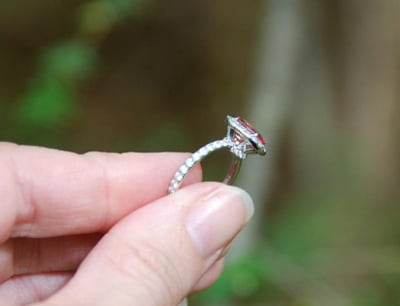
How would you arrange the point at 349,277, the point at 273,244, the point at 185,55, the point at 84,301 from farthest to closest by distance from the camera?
the point at 185,55
the point at 273,244
the point at 349,277
the point at 84,301

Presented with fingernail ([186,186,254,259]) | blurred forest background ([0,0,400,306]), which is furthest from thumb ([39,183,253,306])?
blurred forest background ([0,0,400,306])

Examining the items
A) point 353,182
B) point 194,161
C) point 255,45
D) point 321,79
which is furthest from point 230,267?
point 255,45

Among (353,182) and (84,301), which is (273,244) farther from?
(84,301)

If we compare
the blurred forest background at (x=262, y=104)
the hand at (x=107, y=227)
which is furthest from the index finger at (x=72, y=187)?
the blurred forest background at (x=262, y=104)

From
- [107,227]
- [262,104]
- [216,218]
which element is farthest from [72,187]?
[262,104]

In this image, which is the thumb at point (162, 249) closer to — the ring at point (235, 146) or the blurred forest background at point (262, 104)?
the ring at point (235, 146)

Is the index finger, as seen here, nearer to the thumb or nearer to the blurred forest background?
the thumb
